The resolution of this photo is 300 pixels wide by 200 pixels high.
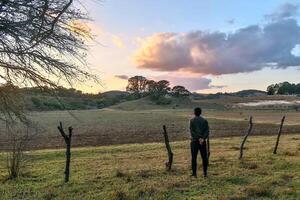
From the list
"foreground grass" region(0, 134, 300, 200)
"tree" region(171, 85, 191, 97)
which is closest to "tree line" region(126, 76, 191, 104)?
"tree" region(171, 85, 191, 97)

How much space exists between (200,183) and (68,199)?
3.67 m

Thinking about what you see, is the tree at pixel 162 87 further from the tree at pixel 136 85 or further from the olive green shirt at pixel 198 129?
the olive green shirt at pixel 198 129

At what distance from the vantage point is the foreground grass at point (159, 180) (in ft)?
44.0

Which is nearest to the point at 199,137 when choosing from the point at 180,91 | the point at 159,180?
the point at 159,180

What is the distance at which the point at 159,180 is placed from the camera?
1561 centimetres

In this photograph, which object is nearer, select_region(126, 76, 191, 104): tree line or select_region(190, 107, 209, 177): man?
select_region(190, 107, 209, 177): man

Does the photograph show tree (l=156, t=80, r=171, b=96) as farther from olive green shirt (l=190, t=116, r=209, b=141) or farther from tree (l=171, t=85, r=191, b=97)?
olive green shirt (l=190, t=116, r=209, b=141)

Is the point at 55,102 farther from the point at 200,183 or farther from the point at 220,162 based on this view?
the point at 220,162

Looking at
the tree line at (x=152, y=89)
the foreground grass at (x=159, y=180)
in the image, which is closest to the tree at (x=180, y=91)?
the tree line at (x=152, y=89)

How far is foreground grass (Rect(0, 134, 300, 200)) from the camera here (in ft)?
44.0

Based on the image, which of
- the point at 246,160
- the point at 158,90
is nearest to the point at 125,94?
the point at 158,90

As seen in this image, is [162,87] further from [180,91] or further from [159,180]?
[159,180]

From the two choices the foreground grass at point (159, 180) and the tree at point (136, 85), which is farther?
the tree at point (136, 85)

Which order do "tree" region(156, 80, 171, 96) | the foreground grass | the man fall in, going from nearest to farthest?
the foreground grass < the man < "tree" region(156, 80, 171, 96)
